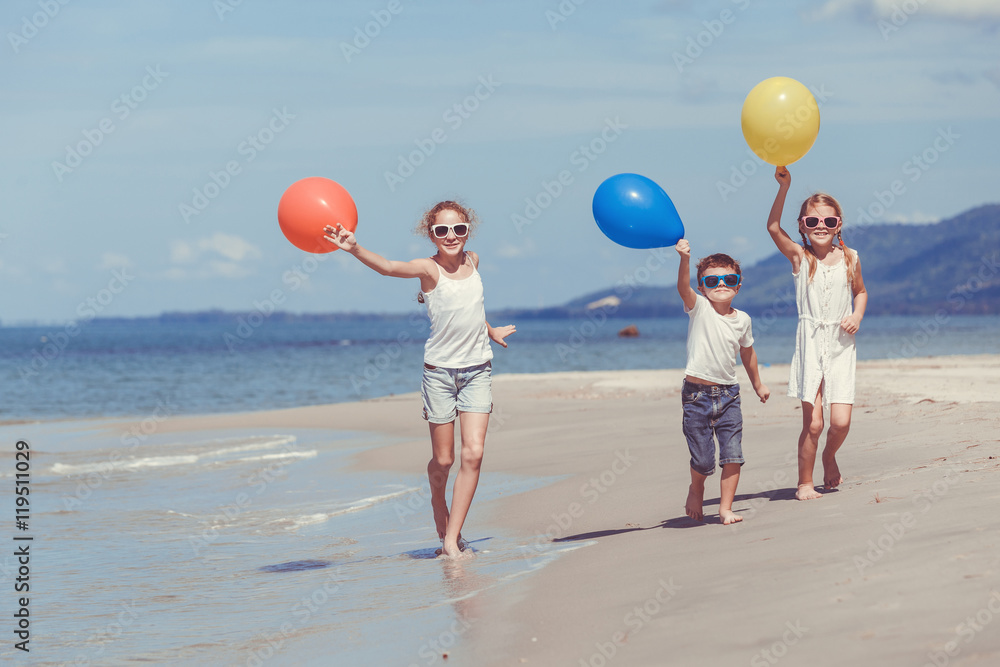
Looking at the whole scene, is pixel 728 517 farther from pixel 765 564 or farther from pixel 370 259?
pixel 370 259

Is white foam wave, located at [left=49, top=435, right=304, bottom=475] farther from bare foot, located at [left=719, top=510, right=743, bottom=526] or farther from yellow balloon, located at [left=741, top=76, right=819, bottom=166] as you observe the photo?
yellow balloon, located at [left=741, top=76, right=819, bottom=166]

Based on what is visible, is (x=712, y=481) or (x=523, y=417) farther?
(x=523, y=417)

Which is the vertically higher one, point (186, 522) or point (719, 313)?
point (719, 313)

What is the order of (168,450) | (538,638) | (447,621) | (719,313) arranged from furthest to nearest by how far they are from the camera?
(168,450) < (719,313) < (447,621) < (538,638)

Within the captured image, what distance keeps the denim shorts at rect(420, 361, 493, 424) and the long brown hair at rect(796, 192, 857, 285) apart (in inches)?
81.0

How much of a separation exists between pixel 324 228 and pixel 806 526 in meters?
2.96

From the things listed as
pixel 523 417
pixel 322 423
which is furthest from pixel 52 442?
pixel 523 417

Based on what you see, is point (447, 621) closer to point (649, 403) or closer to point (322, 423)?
point (649, 403)

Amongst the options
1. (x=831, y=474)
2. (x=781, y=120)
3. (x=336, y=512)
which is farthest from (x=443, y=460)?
(x=781, y=120)

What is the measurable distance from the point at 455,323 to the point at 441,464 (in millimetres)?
865

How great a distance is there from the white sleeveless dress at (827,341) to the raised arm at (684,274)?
83 centimetres

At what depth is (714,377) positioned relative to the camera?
216 inches

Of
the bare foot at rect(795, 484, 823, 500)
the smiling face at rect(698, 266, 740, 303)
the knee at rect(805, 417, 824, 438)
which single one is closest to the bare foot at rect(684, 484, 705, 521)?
the bare foot at rect(795, 484, 823, 500)

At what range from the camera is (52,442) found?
14.9 m
